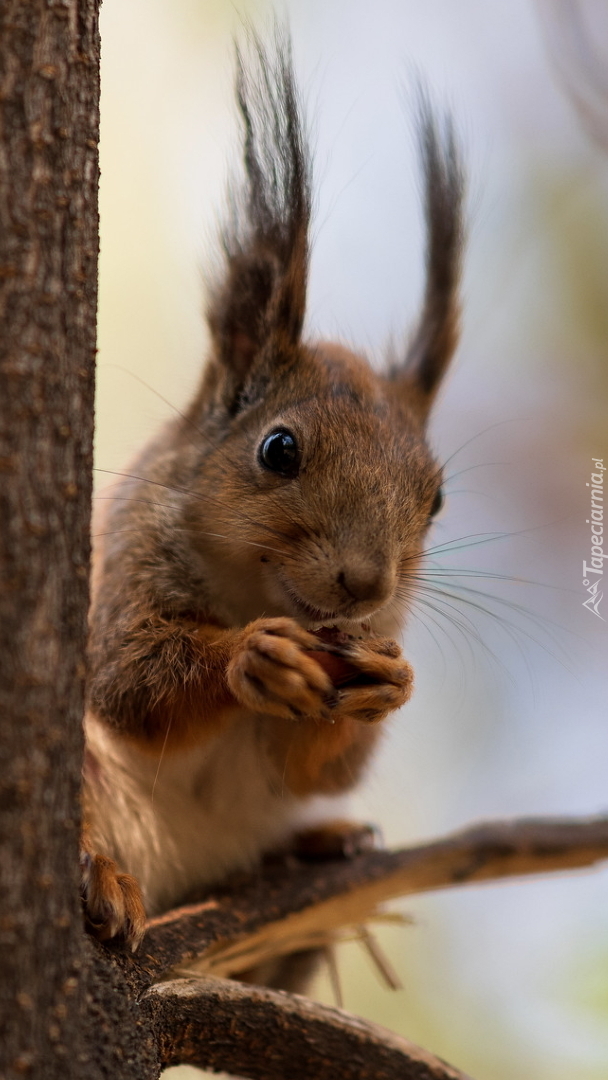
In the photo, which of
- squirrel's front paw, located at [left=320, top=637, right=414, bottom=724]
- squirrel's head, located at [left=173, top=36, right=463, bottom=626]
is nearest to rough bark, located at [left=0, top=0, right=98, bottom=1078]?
squirrel's front paw, located at [left=320, top=637, right=414, bottom=724]

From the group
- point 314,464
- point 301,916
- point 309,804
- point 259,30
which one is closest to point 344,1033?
point 301,916

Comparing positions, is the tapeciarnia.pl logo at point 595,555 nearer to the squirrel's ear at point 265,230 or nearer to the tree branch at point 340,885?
the tree branch at point 340,885

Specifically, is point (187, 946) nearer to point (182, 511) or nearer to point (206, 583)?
point (206, 583)

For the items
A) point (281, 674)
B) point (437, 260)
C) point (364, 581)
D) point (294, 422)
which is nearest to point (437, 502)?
point (294, 422)

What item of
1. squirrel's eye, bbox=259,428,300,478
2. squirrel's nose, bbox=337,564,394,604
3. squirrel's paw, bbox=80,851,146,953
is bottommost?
squirrel's paw, bbox=80,851,146,953

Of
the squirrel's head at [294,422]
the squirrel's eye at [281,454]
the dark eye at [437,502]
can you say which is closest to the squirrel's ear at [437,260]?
the squirrel's head at [294,422]

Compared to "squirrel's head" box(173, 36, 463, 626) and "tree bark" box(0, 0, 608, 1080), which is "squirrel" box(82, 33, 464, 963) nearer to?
"squirrel's head" box(173, 36, 463, 626)
